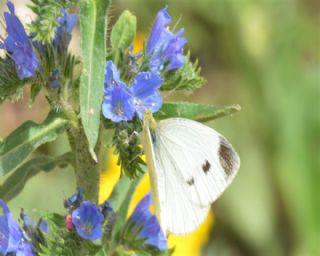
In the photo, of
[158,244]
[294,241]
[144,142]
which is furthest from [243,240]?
[144,142]

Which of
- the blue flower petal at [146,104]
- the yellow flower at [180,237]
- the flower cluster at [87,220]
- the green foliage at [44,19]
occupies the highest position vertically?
the green foliage at [44,19]

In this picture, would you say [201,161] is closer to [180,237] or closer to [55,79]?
[55,79]

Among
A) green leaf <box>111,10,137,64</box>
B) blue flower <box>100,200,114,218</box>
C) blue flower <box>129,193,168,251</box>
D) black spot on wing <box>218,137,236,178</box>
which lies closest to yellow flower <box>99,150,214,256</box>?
blue flower <box>129,193,168,251</box>

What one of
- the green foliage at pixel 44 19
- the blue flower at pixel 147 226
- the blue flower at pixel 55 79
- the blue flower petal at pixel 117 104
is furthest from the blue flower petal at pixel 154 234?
the green foliage at pixel 44 19

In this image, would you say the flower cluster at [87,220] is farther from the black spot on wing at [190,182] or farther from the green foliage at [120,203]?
the black spot on wing at [190,182]

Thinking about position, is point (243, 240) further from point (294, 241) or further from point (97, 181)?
point (97, 181)
